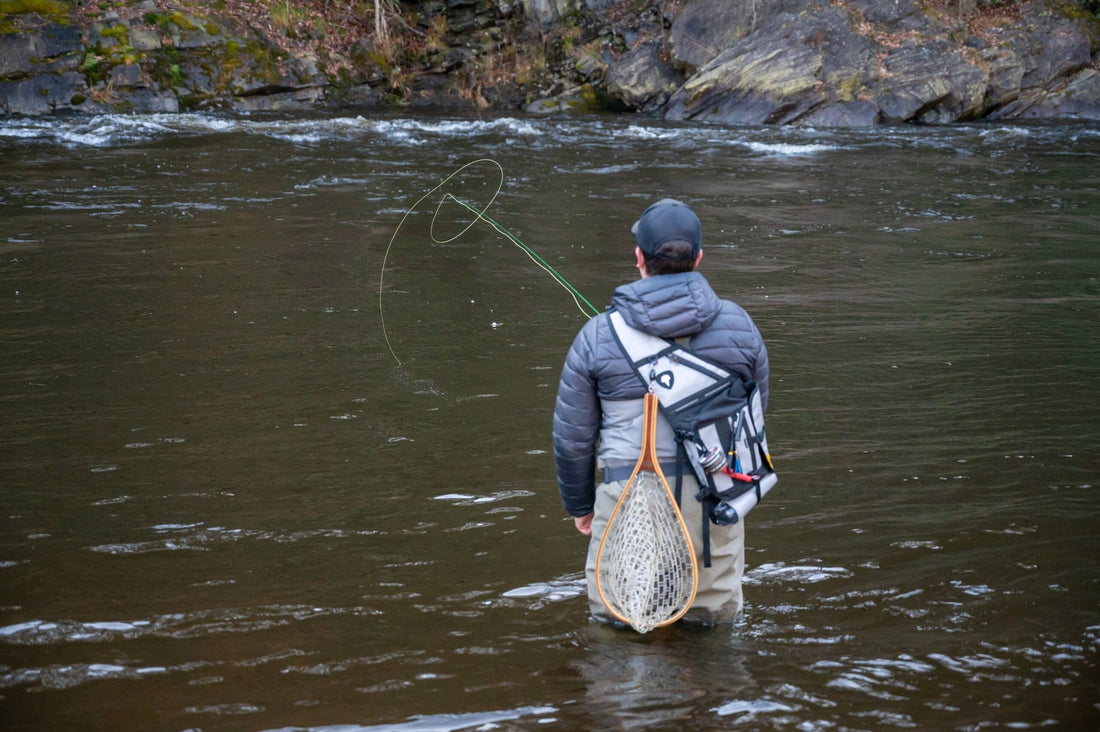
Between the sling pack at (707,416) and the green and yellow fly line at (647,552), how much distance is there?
0.08m

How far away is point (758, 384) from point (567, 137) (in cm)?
1576

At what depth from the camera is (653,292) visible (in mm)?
3092

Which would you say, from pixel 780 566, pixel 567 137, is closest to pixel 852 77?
pixel 567 137

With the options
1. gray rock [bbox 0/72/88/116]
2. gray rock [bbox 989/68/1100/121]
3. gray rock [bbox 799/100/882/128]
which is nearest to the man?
gray rock [bbox 799/100/882/128]

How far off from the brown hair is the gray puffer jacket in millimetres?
35

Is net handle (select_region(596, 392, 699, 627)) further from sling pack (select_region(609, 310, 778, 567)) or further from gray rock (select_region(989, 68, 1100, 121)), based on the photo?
gray rock (select_region(989, 68, 1100, 121))

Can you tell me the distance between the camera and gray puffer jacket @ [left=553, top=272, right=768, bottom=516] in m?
3.09

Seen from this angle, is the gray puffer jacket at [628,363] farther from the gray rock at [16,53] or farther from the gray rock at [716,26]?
the gray rock at [716,26]

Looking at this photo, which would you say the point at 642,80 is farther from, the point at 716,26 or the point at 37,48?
the point at 37,48

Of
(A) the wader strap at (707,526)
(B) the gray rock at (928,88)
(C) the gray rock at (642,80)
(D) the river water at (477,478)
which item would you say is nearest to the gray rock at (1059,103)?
(B) the gray rock at (928,88)

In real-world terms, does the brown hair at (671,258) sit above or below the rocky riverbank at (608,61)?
below

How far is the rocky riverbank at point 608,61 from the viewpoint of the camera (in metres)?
19.9

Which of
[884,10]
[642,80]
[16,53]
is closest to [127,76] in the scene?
[16,53]

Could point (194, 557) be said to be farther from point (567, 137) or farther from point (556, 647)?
point (567, 137)
